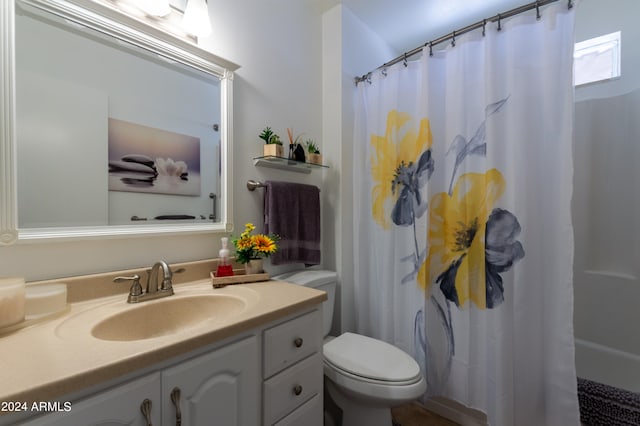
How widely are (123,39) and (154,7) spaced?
181 millimetres

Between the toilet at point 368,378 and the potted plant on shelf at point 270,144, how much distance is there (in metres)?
0.68

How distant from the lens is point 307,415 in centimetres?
95

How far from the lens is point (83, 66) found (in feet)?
3.06

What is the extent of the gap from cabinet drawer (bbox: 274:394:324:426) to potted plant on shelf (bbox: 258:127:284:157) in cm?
109

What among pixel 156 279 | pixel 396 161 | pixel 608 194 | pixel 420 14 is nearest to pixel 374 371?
pixel 156 279

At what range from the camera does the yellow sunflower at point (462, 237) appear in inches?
48.6

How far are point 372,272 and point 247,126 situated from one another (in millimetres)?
1134

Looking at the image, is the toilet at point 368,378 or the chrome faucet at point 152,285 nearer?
the chrome faucet at point 152,285

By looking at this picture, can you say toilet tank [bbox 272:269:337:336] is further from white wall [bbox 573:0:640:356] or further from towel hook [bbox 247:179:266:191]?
white wall [bbox 573:0:640:356]

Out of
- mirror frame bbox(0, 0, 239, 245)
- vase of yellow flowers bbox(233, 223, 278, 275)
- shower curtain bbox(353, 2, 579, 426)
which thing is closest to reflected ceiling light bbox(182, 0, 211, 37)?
mirror frame bbox(0, 0, 239, 245)

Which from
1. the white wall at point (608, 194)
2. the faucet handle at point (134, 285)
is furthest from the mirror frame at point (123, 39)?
the white wall at point (608, 194)

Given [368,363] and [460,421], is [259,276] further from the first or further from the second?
[460,421]

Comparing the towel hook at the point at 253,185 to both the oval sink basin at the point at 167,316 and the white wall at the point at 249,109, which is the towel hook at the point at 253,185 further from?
the oval sink basin at the point at 167,316

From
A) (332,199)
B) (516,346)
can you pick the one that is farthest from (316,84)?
(516,346)
